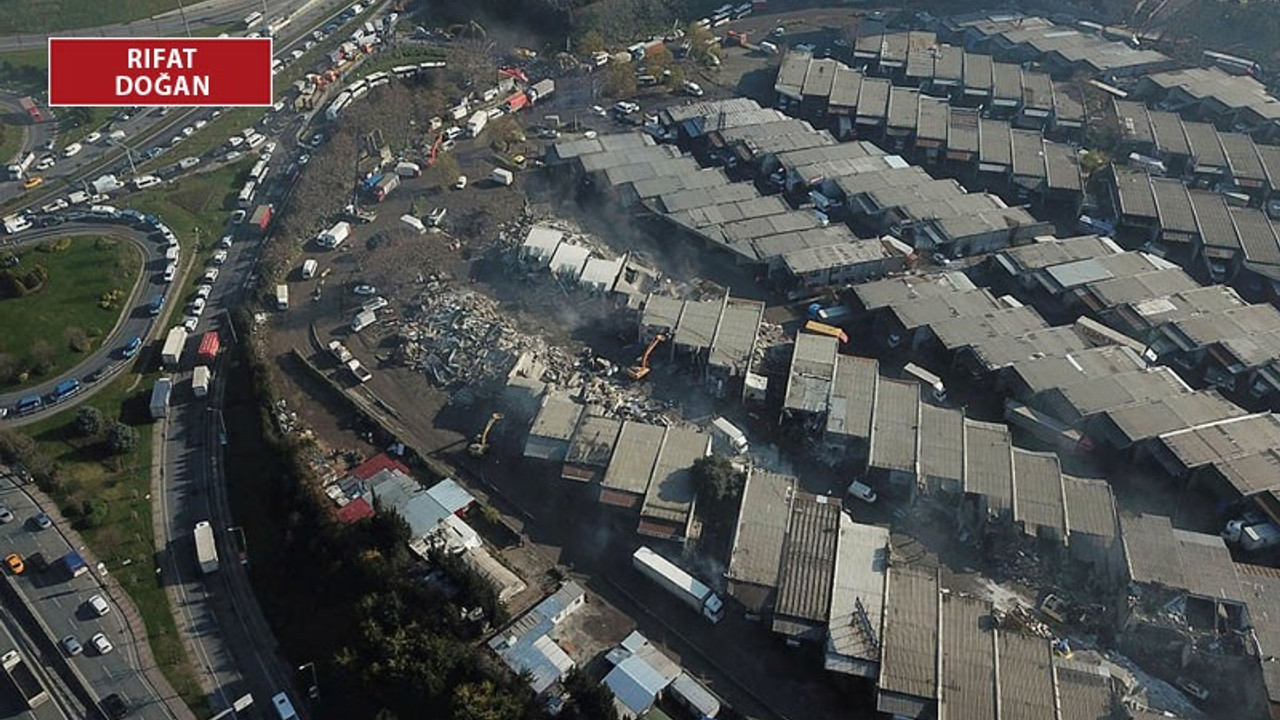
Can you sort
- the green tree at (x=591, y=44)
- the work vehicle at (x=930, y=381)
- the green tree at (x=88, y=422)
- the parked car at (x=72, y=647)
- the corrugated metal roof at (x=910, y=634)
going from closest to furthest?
the corrugated metal roof at (x=910, y=634) → the parked car at (x=72, y=647) → the green tree at (x=88, y=422) → the work vehicle at (x=930, y=381) → the green tree at (x=591, y=44)

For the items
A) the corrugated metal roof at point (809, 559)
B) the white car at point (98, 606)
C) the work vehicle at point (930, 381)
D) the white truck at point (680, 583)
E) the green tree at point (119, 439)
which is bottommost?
the white car at point (98, 606)

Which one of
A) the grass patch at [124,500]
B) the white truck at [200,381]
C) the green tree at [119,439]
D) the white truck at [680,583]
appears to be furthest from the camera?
the white truck at [200,381]

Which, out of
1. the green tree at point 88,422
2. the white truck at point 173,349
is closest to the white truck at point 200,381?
the white truck at point 173,349

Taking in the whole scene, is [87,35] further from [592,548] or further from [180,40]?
[592,548]

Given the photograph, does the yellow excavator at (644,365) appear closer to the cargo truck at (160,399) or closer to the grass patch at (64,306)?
the cargo truck at (160,399)

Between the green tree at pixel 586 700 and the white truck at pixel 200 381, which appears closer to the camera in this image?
the green tree at pixel 586 700

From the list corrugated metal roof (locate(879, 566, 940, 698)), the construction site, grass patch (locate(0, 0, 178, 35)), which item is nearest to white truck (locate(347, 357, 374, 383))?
the construction site
